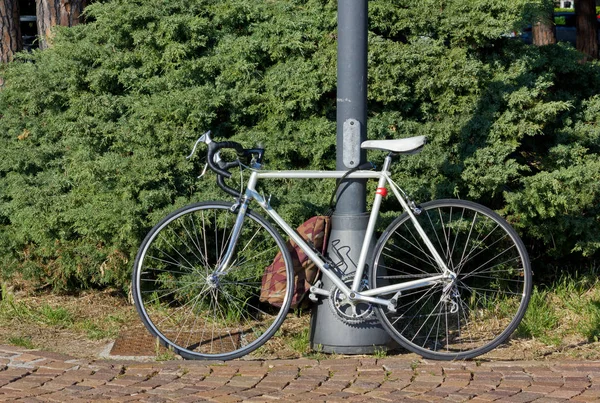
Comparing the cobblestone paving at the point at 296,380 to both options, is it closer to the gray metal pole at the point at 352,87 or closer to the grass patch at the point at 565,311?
the grass patch at the point at 565,311

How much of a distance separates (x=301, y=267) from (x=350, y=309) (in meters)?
0.39

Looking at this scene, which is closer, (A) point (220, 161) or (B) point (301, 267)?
(A) point (220, 161)

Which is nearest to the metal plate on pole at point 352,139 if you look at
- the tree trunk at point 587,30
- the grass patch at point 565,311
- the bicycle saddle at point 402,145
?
the bicycle saddle at point 402,145

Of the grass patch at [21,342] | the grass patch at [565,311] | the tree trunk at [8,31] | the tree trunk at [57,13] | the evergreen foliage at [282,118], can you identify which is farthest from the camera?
the tree trunk at [8,31]

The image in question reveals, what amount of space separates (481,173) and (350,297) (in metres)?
1.45

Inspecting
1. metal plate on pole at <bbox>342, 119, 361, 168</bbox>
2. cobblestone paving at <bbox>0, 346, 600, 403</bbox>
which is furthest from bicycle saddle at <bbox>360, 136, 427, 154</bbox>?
cobblestone paving at <bbox>0, 346, 600, 403</bbox>

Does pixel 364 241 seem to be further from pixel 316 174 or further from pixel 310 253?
pixel 316 174

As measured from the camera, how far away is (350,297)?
495 cm

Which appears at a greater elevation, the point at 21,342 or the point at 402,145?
the point at 402,145

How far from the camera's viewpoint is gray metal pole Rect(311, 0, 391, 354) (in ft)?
16.5

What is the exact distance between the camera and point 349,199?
514 cm

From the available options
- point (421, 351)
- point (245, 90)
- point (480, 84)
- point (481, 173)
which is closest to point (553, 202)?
point (481, 173)

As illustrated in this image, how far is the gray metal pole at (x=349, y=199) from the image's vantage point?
198 inches

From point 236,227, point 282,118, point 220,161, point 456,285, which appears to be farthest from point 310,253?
point 282,118
